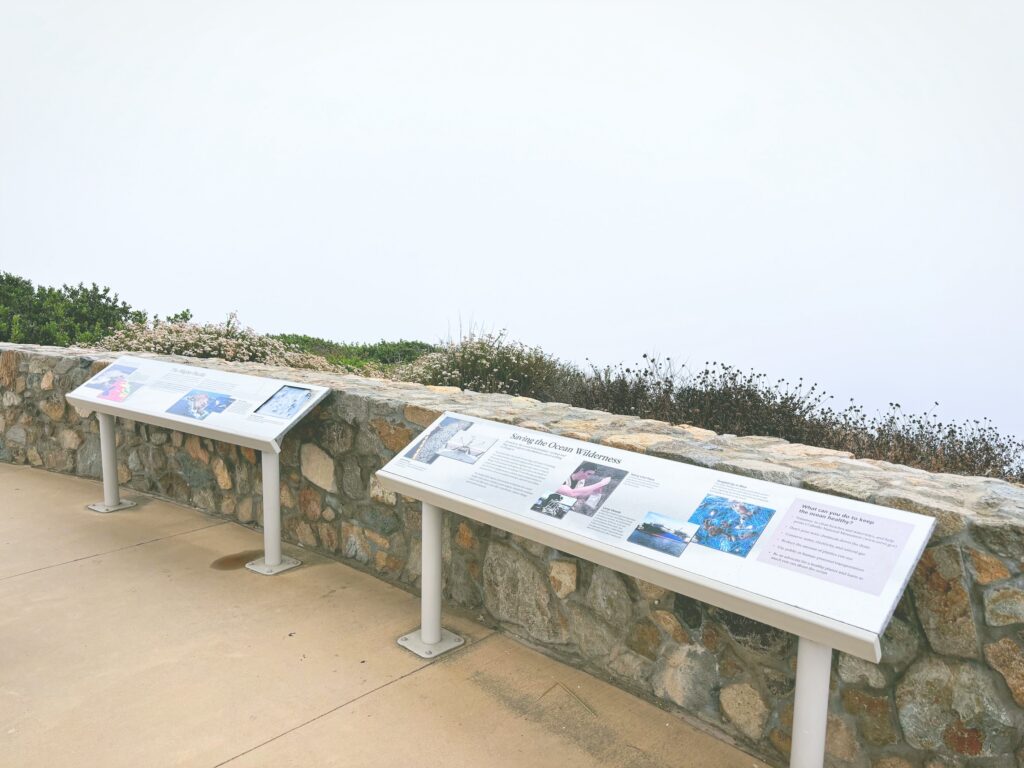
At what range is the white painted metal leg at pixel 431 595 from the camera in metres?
3.20

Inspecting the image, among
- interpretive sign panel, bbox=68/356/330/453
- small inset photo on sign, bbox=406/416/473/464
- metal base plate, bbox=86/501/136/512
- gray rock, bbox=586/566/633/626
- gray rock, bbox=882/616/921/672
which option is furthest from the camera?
metal base plate, bbox=86/501/136/512

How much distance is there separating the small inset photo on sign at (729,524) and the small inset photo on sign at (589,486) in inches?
13.6

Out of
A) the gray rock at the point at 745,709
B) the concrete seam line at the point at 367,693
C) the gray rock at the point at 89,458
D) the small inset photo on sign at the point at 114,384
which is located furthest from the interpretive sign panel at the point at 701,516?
the gray rock at the point at 89,458

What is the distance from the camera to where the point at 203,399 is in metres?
4.30

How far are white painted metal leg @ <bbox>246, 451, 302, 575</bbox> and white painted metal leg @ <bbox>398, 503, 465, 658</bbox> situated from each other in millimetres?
1093

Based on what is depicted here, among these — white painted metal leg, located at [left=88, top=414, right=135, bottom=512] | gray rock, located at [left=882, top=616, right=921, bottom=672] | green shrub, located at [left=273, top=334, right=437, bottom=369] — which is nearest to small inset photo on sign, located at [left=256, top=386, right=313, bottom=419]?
white painted metal leg, located at [left=88, top=414, right=135, bottom=512]

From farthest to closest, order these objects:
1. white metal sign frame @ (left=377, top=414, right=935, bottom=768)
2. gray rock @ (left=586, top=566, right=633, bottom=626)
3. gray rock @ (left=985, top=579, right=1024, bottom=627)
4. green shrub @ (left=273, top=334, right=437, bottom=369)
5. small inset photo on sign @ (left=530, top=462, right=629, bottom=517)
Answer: green shrub @ (left=273, top=334, right=437, bottom=369), gray rock @ (left=586, top=566, right=633, bottom=626), small inset photo on sign @ (left=530, top=462, right=629, bottom=517), gray rock @ (left=985, top=579, right=1024, bottom=627), white metal sign frame @ (left=377, top=414, right=935, bottom=768)

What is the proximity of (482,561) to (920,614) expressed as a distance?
5.98 feet

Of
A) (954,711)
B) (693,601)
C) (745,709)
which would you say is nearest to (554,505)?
(693,601)

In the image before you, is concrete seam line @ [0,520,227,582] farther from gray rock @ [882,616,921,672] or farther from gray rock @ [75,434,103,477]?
gray rock @ [882,616,921,672]

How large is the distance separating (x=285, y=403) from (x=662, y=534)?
2.35m

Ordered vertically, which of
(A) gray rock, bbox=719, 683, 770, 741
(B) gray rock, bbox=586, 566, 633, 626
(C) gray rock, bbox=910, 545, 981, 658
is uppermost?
(C) gray rock, bbox=910, 545, 981, 658

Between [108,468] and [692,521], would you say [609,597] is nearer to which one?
[692,521]

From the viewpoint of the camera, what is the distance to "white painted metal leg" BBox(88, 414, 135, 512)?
16.0ft
